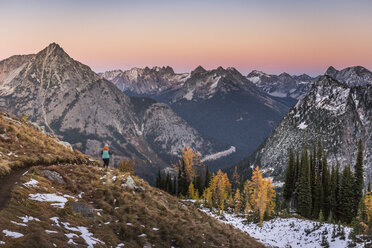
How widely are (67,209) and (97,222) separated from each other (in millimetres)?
2228

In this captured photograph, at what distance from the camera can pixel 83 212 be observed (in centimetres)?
2000

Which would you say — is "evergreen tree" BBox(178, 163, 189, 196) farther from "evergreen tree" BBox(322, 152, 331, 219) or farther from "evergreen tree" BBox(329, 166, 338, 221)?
"evergreen tree" BBox(329, 166, 338, 221)

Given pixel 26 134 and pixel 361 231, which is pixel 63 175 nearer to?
pixel 26 134

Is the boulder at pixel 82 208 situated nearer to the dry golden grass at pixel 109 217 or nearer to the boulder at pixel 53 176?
the dry golden grass at pixel 109 217

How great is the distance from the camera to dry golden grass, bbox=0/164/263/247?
1522 cm

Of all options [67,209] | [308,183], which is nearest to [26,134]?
[67,209]

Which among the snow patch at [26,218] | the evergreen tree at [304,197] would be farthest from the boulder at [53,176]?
the evergreen tree at [304,197]

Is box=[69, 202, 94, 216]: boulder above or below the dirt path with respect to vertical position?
below

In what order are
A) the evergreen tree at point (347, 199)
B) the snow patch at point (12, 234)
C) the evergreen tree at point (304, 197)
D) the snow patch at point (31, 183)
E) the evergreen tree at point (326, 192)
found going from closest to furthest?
the snow patch at point (12, 234) → the snow patch at point (31, 183) → the evergreen tree at point (347, 199) → the evergreen tree at point (304, 197) → the evergreen tree at point (326, 192)

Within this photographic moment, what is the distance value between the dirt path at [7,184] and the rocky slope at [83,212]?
0.05 meters

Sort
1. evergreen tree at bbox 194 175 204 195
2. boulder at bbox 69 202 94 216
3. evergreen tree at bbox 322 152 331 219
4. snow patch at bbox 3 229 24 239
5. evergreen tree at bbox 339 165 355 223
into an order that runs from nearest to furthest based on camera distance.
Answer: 1. snow patch at bbox 3 229 24 239
2. boulder at bbox 69 202 94 216
3. evergreen tree at bbox 339 165 355 223
4. evergreen tree at bbox 322 152 331 219
5. evergreen tree at bbox 194 175 204 195

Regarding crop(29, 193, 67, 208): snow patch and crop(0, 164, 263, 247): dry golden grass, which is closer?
crop(0, 164, 263, 247): dry golden grass

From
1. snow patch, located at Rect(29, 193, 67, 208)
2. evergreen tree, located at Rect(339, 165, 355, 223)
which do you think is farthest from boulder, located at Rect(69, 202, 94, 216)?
evergreen tree, located at Rect(339, 165, 355, 223)

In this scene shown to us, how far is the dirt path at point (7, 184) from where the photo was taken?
55.1 feet
